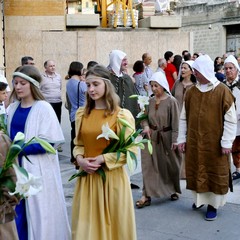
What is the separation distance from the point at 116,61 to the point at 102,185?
3.09 m

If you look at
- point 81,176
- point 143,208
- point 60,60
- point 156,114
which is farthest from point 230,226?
point 60,60

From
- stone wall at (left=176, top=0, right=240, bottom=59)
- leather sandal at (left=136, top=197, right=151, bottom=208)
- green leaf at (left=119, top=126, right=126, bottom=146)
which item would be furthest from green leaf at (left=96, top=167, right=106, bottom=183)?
stone wall at (left=176, top=0, right=240, bottom=59)

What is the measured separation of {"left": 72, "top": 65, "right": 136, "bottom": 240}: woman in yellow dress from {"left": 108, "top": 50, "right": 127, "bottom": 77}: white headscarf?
105 inches

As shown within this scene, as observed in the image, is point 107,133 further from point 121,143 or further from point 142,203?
point 142,203

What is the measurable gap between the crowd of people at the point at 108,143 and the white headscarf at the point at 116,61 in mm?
13

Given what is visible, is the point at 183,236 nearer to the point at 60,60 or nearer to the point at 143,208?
the point at 143,208

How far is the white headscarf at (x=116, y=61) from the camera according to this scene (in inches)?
287

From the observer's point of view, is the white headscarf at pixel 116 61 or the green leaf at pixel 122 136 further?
the white headscarf at pixel 116 61

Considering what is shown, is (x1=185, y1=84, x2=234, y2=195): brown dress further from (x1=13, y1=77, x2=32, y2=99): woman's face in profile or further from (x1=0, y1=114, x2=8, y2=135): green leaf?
(x1=0, y1=114, x2=8, y2=135): green leaf

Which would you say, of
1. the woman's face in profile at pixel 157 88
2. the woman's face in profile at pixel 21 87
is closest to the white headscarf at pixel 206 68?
the woman's face in profile at pixel 157 88

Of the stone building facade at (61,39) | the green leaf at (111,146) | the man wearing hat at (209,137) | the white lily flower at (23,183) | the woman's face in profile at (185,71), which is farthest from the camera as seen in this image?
the stone building facade at (61,39)

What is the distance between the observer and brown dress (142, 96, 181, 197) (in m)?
6.62

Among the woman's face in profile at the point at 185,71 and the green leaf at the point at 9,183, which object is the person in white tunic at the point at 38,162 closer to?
the green leaf at the point at 9,183

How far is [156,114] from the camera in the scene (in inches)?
261
